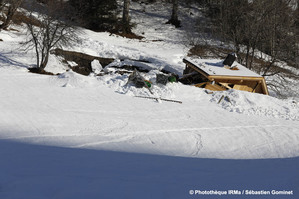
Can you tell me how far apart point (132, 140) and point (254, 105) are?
728 cm

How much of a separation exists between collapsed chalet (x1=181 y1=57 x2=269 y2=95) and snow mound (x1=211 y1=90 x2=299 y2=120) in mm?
1064

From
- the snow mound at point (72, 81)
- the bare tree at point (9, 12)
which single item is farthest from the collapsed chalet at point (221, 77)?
the bare tree at point (9, 12)

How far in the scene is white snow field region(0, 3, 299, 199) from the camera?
4734 millimetres

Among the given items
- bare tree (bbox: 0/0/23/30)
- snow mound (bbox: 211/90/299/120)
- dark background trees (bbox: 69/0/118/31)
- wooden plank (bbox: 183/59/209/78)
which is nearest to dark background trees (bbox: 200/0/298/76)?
wooden plank (bbox: 183/59/209/78)

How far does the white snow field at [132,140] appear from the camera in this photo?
15.5 ft

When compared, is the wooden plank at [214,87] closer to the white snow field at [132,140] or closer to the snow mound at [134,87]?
the white snow field at [132,140]

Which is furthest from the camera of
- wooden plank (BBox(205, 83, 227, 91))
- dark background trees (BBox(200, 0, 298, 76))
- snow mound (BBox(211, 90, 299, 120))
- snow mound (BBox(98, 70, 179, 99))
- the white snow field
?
dark background trees (BBox(200, 0, 298, 76))

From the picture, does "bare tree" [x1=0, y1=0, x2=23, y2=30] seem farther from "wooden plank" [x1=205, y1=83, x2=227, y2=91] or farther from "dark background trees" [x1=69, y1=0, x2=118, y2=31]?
"wooden plank" [x1=205, y1=83, x2=227, y2=91]

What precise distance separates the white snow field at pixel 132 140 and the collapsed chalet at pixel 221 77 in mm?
1040

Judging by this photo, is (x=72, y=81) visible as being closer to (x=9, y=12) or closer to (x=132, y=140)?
(x=132, y=140)

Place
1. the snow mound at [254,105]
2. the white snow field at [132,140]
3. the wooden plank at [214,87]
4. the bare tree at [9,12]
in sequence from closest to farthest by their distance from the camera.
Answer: the white snow field at [132,140], the snow mound at [254,105], the wooden plank at [214,87], the bare tree at [9,12]

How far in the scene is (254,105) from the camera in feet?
42.5

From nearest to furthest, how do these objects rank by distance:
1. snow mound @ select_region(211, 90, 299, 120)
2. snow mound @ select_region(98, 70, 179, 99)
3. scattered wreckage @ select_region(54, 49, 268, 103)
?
snow mound @ select_region(211, 90, 299, 120), snow mound @ select_region(98, 70, 179, 99), scattered wreckage @ select_region(54, 49, 268, 103)

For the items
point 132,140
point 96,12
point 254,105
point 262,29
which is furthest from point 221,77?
point 96,12
